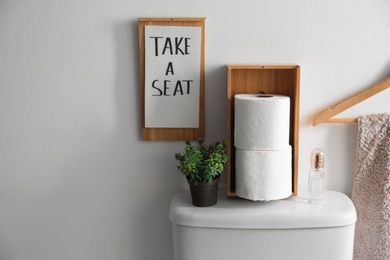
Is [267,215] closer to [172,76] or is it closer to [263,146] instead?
[263,146]

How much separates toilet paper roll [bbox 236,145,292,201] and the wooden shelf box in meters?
0.05

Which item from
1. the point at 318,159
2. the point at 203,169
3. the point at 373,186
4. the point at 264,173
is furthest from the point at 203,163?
the point at 373,186

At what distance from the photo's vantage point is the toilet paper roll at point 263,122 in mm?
865

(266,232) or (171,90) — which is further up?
(171,90)

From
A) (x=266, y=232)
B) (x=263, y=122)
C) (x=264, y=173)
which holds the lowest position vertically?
(x=266, y=232)

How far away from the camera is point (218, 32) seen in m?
0.96

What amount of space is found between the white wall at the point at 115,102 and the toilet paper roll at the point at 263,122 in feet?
0.37

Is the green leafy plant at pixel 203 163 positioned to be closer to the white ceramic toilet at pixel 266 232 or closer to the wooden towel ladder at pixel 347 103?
the white ceramic toilet at pixel 266 232

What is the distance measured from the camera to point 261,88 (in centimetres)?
97

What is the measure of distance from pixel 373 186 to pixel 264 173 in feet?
0.89

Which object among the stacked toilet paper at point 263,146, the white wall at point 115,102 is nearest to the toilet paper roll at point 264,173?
the stacked toilet paper at point 263,146

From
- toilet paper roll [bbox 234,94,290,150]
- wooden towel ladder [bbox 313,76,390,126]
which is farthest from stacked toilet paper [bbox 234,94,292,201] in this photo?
wooden towel ladder [bbox 313,76,390,126]

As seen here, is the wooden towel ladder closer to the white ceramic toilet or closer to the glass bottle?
the glass bottle

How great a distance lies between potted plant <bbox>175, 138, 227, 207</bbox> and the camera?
89 cm
